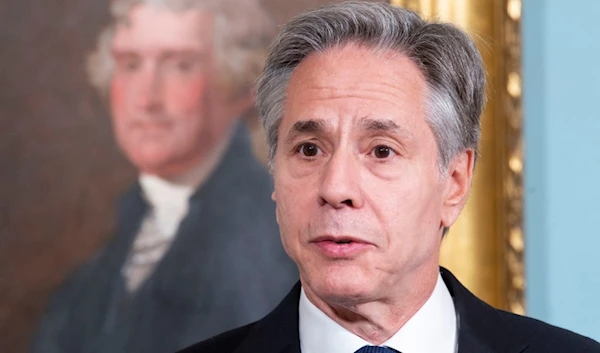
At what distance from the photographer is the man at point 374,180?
1812 mm

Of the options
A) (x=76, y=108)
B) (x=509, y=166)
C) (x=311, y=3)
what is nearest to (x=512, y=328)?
(x=509, y=166)

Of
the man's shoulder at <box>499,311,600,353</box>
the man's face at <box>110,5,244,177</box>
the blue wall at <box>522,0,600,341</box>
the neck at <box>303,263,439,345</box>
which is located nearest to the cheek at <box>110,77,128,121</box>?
the man's face at <box>110,5,244,177</box>

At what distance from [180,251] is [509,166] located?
80 cm

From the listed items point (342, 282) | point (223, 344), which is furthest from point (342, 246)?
point (223, 344)

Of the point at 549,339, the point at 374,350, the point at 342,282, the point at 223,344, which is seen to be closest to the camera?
the point at 342,282

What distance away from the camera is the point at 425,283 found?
1958 mm

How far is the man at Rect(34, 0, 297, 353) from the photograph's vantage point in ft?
8.41

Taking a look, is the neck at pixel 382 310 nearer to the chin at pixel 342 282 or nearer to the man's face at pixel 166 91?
the chin at pixel 342 282

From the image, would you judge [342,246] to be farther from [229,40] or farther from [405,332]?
[229,40]

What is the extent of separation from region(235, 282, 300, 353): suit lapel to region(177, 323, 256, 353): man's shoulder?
0.05 meters

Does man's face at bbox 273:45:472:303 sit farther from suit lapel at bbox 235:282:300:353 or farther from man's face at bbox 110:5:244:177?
man's face at bbox 110:5:244:177

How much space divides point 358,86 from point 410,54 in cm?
13

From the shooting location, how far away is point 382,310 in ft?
6.27

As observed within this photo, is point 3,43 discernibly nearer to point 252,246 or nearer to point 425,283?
point 252,246
